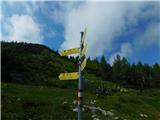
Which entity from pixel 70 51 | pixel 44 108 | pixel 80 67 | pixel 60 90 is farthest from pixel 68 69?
pixel 80 67

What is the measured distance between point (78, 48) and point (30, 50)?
470 feet

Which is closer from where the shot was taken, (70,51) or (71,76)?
(71,76)

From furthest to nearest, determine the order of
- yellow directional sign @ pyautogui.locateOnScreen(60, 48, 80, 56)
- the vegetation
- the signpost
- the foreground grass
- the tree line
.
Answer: the tree line
the vegetation
the foreground grass
yellow directional sign @ pyautogui.locateOnScreen(60, 48, 80, 56)
the signpost

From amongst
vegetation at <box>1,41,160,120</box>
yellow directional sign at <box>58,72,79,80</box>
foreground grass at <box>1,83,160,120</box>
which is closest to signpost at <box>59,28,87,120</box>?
yellow directional sign at <box>58,72,79,80</box>

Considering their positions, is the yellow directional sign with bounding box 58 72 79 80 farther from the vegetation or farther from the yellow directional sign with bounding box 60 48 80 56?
the vegetation

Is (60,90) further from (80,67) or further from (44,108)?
(80,67)

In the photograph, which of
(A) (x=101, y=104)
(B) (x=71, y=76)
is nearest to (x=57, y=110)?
(A) (x=101, y=104)

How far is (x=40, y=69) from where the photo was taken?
121 m

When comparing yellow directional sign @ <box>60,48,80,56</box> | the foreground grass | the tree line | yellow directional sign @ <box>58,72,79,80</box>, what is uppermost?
the tree line

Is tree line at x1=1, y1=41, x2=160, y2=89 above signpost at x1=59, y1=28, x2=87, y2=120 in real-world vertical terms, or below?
above

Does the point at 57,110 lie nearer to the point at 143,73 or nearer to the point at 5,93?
the point at 5,93

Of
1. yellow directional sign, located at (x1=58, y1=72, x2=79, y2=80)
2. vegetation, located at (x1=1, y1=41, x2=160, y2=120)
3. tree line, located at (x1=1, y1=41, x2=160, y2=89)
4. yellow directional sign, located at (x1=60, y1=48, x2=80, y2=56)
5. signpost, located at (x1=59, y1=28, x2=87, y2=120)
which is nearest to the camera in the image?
signpost, located at (x1=59, y1=28, x2=87, y2=120)

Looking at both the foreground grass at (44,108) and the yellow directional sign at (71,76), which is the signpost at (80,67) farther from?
the foreground grass at (44,108)

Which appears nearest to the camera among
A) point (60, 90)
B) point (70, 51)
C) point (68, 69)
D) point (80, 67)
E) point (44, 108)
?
point (80, 67)
